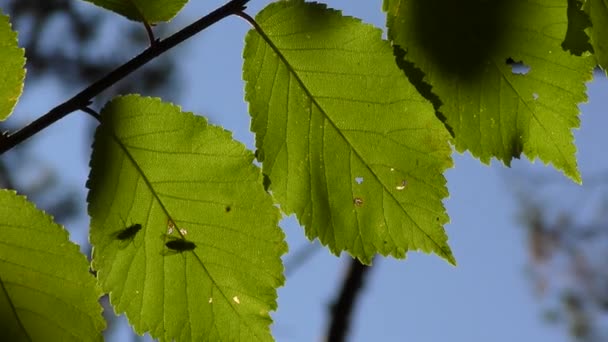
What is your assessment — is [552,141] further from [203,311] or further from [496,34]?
[203,311]

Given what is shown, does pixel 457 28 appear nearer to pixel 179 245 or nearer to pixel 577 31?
pixel 577 31

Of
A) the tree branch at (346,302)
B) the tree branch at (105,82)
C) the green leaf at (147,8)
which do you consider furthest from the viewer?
the tree branch at (346,302)

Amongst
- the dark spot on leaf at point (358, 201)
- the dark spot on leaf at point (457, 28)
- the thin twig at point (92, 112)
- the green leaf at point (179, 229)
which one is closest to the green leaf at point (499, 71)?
the dark spot on leaf at point (457, 28)

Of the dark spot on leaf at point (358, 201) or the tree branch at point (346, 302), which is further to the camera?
the tree branch at point (346, 302)

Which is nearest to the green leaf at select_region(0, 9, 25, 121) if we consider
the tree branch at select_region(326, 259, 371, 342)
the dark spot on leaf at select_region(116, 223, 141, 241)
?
the dark spot on leaf at select_region(116, 223, 141, 241)

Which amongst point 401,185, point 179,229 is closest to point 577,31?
point 401,185

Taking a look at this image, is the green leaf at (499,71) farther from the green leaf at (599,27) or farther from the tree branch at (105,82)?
the tree branch at (105,82)
